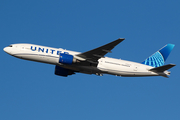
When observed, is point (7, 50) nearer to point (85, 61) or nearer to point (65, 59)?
point (65, 59)

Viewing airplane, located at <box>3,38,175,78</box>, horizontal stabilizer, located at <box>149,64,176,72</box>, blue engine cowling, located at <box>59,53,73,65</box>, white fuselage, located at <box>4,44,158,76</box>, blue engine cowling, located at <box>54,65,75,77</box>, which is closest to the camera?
blue engine cowling, located at <box>59,53,73,65</box>

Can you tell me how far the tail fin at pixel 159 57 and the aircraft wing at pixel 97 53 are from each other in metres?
10.5

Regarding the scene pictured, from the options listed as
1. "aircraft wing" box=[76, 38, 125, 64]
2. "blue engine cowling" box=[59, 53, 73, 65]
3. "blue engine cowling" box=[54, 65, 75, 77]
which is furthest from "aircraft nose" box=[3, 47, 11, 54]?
"aircraft wing" box=[76, 38, 125, 64]

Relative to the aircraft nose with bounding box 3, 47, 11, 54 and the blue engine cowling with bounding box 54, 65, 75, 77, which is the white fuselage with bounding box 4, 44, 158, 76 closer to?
the aircraft nose with bounding box 3, 47, 11, 54

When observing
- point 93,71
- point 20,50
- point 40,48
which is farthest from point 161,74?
point 20,50

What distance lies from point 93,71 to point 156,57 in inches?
511

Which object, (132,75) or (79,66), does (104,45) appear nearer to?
(79,66)

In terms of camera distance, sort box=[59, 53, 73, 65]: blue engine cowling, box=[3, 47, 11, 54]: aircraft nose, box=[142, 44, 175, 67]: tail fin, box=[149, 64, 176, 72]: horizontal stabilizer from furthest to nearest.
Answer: box=[142, 44, 175, 67]: tail fin, box=[3, 47, 11, 54]: aircraft nose, box=[149, 64, 176, 72]: horizontal stabilizer, box=[59, 53, 73, 65]: blue engine cowling

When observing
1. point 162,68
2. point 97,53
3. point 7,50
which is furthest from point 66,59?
point 162,68

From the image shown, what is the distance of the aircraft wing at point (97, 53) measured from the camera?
36.3 m

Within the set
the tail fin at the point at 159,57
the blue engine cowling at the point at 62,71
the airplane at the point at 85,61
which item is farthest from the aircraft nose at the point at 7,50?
the tail fin at the point at 159,57

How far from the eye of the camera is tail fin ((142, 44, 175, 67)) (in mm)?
45947

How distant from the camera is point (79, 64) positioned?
132 ft

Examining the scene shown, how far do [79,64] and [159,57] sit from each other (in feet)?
52.0
